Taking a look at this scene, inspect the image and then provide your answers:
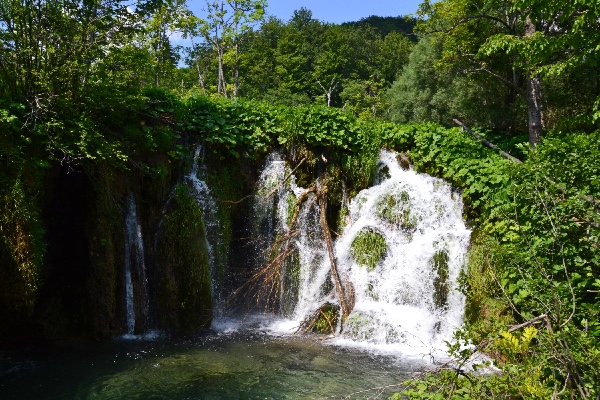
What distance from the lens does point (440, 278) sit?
8641mm

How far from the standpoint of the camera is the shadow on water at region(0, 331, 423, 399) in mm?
6203

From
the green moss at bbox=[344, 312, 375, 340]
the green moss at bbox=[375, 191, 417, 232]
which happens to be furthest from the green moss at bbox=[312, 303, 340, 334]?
the green moss at bbox=[375, 191, 417, 232]

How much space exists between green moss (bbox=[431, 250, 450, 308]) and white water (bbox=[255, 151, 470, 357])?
0.03m

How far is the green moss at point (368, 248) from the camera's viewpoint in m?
9.26

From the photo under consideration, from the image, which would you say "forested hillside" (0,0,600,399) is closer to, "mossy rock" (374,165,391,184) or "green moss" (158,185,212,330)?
"green moss" (158,185,212,330)

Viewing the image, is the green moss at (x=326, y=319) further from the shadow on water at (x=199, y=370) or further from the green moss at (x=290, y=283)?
the green moss at (x=290, y=283)

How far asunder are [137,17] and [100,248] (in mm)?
4202

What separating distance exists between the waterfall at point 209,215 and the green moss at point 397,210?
131 inches

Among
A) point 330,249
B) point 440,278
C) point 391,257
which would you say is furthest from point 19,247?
point 440,278

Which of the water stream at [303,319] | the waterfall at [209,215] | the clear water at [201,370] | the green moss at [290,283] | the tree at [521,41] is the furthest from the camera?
the green moss at [290,283]

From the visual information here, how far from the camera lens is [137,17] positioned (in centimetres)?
873

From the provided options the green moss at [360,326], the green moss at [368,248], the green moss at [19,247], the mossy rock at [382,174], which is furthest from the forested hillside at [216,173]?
the green moss at [360,326]

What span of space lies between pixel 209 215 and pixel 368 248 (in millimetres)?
3214

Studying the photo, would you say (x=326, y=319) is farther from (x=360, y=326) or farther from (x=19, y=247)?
(x=19, y=247)
